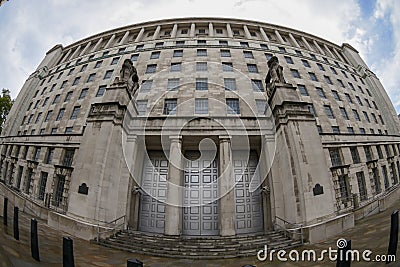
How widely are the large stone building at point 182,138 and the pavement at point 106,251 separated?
142 mm

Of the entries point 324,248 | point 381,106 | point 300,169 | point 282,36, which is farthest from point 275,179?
point 282,36

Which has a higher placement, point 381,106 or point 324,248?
point 381,106

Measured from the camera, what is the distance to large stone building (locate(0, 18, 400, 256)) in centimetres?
126

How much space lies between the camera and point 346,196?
132cm

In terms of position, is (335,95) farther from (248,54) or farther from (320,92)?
(248,54)

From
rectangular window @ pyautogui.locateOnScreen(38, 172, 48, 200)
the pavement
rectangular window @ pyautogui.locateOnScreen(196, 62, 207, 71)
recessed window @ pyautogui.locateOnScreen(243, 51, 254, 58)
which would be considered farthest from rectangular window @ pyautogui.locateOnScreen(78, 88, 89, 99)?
recessed window @ pyautogui.locateOnScreen(243, 51, 254, 58)

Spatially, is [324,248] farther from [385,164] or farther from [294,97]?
[294,97]

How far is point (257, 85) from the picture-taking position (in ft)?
7.95

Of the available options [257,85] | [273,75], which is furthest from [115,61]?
[273,75]

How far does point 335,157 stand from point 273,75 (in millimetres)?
1233

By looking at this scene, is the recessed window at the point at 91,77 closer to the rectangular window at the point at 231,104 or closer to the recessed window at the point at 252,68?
the rectangular window at the point at 231,104

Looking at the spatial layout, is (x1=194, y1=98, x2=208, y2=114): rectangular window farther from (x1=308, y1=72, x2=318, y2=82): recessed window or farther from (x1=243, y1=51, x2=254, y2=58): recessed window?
(x1=308, y1=72, x2=318, y2=82): recessed window

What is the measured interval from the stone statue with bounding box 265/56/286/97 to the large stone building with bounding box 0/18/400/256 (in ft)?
0.12

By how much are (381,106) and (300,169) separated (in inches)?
28.4
